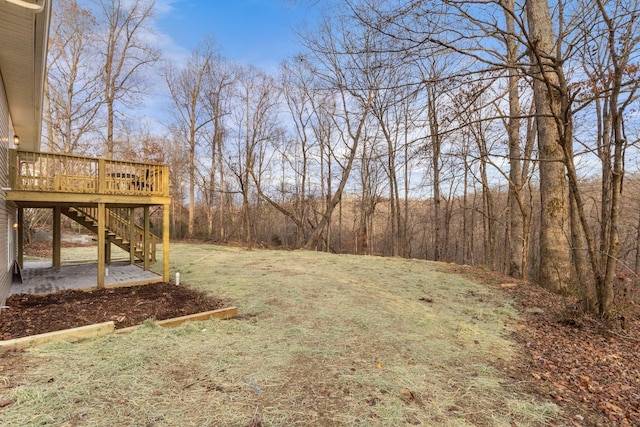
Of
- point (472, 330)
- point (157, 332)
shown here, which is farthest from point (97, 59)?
point (472, 330)

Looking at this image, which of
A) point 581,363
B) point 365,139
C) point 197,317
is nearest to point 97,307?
point 197,317

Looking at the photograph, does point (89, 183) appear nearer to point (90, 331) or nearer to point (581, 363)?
point (90, 331)

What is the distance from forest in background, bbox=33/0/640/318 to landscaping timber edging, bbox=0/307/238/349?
4445mm

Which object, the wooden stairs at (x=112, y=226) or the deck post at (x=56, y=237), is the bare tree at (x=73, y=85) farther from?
the deck post at (x=56, y=237)

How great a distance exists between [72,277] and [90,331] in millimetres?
4776

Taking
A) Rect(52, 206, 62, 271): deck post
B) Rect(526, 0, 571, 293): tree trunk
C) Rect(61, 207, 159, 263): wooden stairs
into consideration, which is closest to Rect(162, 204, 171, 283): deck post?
Rect(61, 207, 159, 263): wooden stairs

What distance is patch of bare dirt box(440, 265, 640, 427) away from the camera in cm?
252

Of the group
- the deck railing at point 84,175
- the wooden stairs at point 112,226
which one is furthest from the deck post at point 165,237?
the wooden stairs at point 112,226

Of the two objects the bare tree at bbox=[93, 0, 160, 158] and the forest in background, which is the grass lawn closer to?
the forest in background

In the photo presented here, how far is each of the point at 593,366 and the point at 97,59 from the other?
2378cm

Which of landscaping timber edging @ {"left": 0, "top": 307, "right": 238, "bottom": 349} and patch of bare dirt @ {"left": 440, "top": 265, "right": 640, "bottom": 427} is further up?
landscaping timber edging @ {"left": 0, "top": 307, "right": 238, "bottom": 349}

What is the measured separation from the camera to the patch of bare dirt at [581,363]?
252cm

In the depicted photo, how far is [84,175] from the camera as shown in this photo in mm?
6262

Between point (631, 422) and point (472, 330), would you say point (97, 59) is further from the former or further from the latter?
point (631, 422)
